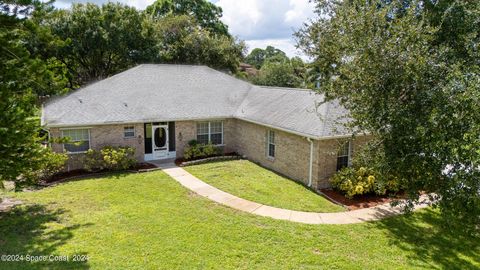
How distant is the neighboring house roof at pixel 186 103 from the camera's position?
15.3 m

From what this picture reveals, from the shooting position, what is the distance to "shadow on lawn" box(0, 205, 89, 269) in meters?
7.33

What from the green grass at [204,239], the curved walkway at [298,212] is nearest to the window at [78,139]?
the green grass at [204,239]

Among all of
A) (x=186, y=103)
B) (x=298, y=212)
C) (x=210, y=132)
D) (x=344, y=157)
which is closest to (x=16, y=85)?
(x=298, y=212)

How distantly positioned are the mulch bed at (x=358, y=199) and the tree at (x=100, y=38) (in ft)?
75.5

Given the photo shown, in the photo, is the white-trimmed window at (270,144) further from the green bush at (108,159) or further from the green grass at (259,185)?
the green bush at (108,159)

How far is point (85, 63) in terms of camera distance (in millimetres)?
30891

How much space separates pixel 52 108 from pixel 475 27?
62.5 feet

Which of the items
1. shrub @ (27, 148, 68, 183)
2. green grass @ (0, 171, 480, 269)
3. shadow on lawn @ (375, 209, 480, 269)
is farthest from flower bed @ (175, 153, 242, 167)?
shadow on lawn @ (375, 209, 480, 269)

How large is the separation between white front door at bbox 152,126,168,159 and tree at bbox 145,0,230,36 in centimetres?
3065

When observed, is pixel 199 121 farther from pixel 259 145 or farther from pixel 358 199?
pixel 358 199

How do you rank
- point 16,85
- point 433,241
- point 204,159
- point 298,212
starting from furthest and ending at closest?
point 204,159 → point 298,212 → point 433,241 → point 16,85

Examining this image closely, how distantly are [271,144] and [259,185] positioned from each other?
3.41 m

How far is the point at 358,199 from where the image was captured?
12.8 m

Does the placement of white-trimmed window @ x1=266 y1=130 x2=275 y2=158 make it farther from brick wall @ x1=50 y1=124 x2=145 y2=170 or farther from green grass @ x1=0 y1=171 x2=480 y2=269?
brick wall @ x1=50 y1=124 x2=145 y2=170
